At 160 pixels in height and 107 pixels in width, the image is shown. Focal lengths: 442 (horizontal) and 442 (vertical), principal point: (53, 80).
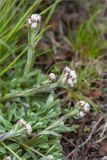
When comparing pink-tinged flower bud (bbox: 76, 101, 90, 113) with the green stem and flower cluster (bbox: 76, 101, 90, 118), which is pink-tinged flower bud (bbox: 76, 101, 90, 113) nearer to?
flower cluster (bbox: 76, 101, 90, 118)

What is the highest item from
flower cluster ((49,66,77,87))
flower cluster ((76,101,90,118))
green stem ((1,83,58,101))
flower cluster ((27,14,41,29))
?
flower cluster ((27,14,41,29))

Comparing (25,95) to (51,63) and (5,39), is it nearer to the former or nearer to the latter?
(5,39)

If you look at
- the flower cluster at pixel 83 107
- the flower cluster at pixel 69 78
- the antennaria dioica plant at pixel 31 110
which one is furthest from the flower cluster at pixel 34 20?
the flower cluster at pixel 83 107

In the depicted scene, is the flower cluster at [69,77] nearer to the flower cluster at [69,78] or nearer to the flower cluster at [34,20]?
the flower cluster at [69,78]

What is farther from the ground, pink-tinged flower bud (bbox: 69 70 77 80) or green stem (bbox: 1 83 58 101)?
pink-tinged flower bud (bbox: 69 70 77 80)

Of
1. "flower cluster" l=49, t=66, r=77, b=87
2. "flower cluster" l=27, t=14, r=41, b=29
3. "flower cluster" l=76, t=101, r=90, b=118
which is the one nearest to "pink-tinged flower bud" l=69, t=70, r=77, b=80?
"flower cluster" l=49, t=66, r=77, b=87

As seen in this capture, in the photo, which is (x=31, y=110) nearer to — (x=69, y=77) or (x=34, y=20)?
(x=69, y=77)

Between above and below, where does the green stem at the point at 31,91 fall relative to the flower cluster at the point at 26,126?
below

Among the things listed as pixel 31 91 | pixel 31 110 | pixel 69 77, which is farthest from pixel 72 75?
pixel 31 110

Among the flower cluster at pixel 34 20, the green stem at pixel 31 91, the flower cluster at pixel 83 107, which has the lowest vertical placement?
the flower cluster at pixel 83 107

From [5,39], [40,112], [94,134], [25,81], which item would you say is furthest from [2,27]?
[94,134]

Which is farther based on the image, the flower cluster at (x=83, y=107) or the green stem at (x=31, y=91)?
the green stem at (x=31, y=91)
